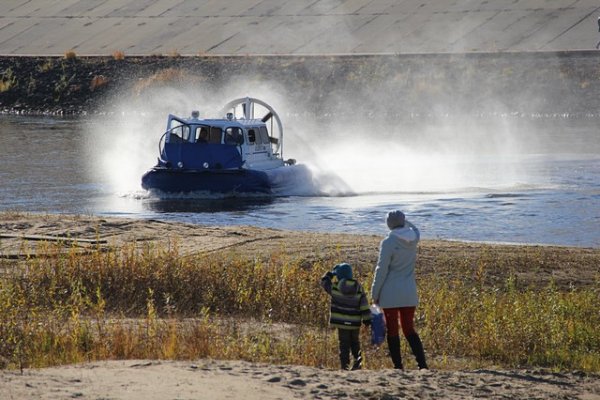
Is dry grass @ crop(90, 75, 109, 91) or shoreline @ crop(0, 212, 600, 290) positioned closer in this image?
shoreline @ crop(0, 212, 600, 290)

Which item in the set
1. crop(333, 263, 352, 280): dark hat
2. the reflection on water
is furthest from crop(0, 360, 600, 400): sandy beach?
the reflection on water

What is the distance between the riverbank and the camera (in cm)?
6175

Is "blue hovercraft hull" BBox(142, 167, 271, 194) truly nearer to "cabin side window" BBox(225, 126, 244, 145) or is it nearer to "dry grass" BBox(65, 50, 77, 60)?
"cabin side window" BBox(225, 126, 244, 145)

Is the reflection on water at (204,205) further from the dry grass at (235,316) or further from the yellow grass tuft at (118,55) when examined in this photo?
the yellow grass tuft at (118,55)

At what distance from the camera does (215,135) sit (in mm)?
33375

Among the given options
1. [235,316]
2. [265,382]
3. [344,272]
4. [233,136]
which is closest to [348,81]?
[233,136]

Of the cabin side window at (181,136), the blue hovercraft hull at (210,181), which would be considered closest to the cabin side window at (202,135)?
the cabin side window at (181,136)

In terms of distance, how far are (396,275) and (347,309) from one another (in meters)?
0.56

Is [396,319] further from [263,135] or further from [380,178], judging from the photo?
[380,178]

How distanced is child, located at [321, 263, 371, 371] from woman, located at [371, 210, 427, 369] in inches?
7.2

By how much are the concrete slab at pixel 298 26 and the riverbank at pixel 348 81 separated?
104 inches

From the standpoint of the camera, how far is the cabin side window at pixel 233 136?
3325 cm

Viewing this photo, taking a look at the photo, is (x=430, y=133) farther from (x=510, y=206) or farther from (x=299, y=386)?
(x=299, y=386)

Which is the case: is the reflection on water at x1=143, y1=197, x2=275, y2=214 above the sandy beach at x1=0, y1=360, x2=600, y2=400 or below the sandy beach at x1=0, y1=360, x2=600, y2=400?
above
